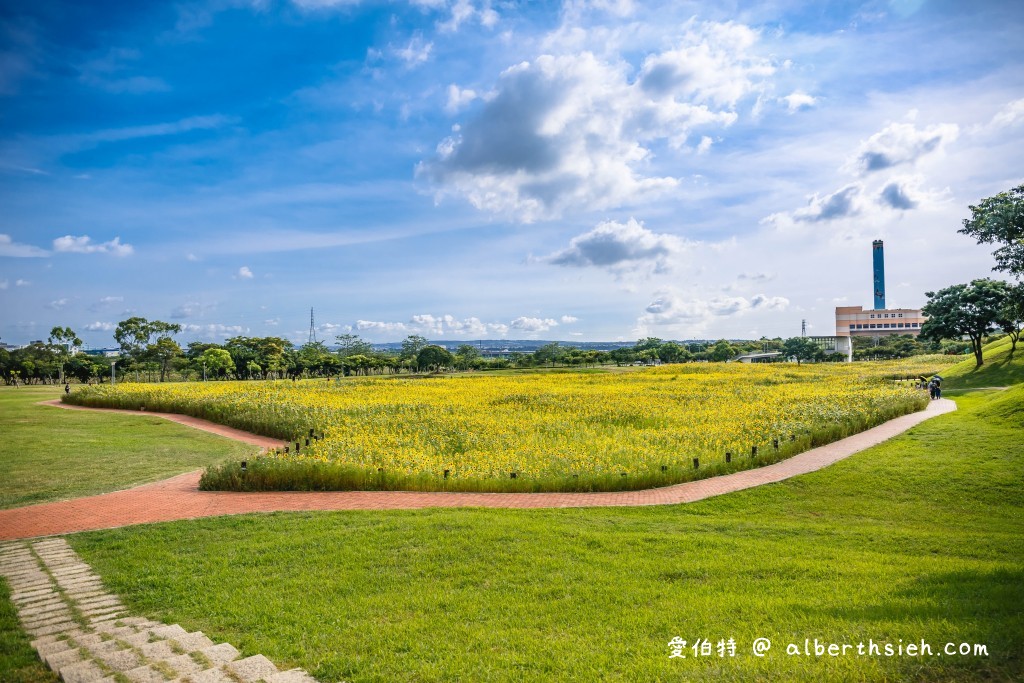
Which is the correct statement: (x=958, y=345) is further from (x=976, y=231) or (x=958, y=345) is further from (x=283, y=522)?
(x=283, y=522)

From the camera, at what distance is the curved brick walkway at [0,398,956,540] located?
974cm

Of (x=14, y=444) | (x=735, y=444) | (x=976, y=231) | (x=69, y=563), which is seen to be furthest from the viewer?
(x=976, y=231)

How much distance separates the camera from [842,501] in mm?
10750

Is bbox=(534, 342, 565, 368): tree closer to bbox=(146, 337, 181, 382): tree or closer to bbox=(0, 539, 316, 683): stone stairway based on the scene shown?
bbox=(146, 337, 181, 382): tree

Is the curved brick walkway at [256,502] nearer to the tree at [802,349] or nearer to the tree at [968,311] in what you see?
the tree at [968,311]

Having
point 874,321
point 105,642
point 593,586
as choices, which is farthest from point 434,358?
point 874,321

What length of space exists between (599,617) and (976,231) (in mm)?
28517

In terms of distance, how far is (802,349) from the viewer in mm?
89750

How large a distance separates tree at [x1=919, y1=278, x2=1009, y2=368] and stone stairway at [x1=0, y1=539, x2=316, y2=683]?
1774 inches

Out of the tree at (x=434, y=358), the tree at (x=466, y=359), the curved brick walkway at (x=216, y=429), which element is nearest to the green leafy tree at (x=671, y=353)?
the tree at (x=466, y=359)

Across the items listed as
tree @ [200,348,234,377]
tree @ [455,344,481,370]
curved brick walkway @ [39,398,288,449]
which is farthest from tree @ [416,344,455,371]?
curved brick walkway @ [39,398,288,449]

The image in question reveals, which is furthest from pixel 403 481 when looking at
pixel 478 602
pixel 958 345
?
pixel 958 345

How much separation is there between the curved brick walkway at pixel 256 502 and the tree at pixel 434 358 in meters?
70.4

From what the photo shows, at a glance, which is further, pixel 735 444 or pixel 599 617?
pixel 735 444
